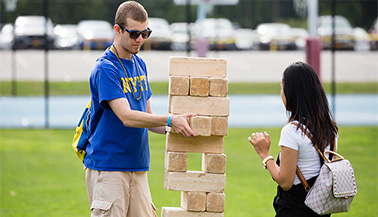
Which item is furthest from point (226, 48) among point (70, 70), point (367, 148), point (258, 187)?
point (258, 187)

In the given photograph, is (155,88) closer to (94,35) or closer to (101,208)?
(94,35)

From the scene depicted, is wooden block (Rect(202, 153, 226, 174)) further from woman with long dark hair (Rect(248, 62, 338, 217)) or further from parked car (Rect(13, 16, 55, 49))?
parked car (Rect(13, 16, 55, 49))

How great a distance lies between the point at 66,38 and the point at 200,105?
82.1 ft

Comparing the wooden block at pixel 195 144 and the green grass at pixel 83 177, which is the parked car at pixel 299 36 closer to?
the green grass at pixel 83 177

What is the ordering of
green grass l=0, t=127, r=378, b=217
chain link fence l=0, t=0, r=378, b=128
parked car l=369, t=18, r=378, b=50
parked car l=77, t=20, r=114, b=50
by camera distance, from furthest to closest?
parked car l=369, t=18, r=378, b=50 < parked car l=77, t=20, r=114, b=50 < chain link fence l=0, t=0, r=378, b=128 < green grass l=0, t=127, r=378, b=217

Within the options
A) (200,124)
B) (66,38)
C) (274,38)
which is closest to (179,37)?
(66,38)

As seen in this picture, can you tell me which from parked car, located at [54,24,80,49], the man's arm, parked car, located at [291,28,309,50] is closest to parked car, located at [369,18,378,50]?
parked car, located at [291,28,309,50]

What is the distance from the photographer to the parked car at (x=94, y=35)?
27.9 m

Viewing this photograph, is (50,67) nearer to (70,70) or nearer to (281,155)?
(70,70)

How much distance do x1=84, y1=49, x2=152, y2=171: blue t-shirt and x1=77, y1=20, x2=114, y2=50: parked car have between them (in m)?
23.3

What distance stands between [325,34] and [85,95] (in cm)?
1379

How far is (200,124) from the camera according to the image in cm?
403

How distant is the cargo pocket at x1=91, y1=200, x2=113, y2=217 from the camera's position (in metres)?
4.09

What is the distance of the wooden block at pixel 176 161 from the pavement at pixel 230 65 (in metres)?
19.5
